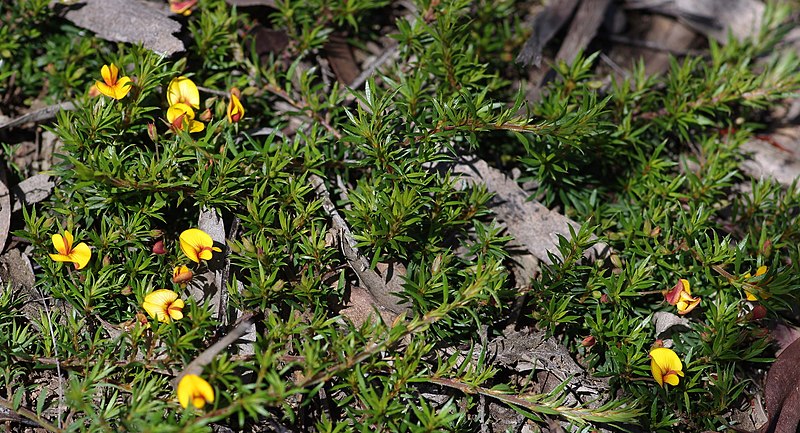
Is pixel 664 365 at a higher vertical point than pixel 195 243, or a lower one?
lower

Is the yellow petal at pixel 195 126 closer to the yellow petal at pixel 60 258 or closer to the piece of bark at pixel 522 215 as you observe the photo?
the yellow petal at pixel 60 258

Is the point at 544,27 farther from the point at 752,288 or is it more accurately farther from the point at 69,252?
the point at 69,252

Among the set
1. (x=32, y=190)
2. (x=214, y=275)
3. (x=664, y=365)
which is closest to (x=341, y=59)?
(x=214, y=275)

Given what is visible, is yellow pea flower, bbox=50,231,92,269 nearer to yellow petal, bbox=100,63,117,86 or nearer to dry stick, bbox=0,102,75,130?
yellow petal, bbox=100,63,117,86

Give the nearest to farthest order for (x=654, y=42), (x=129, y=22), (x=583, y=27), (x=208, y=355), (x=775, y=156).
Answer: (x=208, y=355) → (x=129, y=22) → (x=775, y=156) → (x=583, y=27) → (x=654, y=42)

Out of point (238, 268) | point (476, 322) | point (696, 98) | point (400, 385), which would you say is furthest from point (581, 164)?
point (238, 268)

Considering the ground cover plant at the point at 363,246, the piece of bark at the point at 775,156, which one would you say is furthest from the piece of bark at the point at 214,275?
the piece of bark at the point at 775,156

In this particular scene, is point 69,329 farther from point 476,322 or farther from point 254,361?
point 476,322
